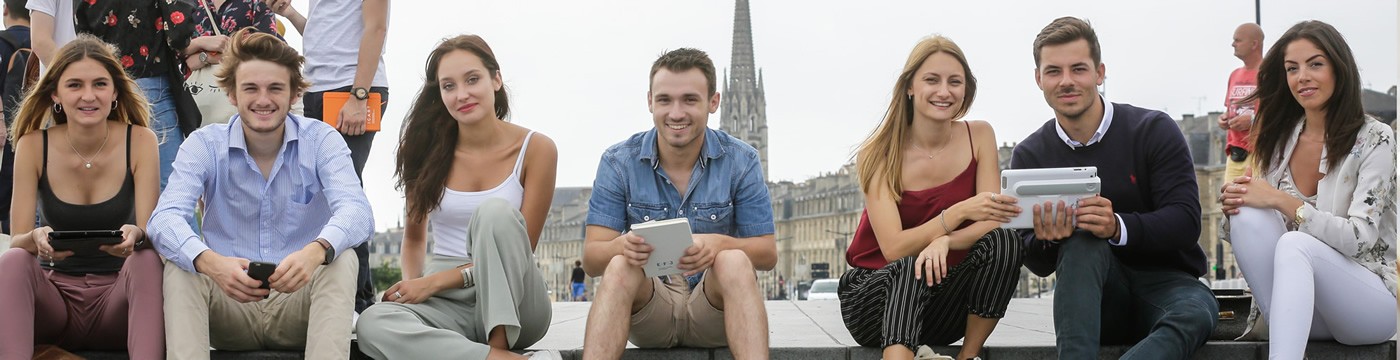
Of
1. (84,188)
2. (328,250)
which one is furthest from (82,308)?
(328,250)

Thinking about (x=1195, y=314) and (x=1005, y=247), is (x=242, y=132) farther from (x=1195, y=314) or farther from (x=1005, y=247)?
(x=1195, y=314)

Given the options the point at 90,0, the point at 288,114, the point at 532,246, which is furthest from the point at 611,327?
the point at 90,0

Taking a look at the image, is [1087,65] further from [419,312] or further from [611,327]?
[419,312]

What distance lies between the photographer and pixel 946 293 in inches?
172

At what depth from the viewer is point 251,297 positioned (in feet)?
13.9

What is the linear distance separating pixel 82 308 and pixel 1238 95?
20.4 ft

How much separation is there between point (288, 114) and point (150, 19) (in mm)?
1636

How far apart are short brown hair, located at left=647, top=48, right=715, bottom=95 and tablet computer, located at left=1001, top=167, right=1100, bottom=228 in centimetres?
106

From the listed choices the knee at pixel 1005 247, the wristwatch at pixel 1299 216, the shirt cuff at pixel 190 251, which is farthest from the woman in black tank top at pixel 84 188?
the wristwatch at pixel 1299 216

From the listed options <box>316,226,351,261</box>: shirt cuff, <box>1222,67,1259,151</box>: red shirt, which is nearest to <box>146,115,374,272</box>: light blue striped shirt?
<box>316,226,351,261</box>: shirt cuff

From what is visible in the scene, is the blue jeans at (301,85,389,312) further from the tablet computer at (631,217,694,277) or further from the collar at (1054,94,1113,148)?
the collar at (1054,94,1113,148)

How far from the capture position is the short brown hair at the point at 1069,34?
15.2 ft

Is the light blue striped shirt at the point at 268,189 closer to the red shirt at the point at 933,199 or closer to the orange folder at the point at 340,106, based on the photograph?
the orange folder at the point at 340,106

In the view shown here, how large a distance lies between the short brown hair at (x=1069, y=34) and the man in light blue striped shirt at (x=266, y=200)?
7.68 feet
